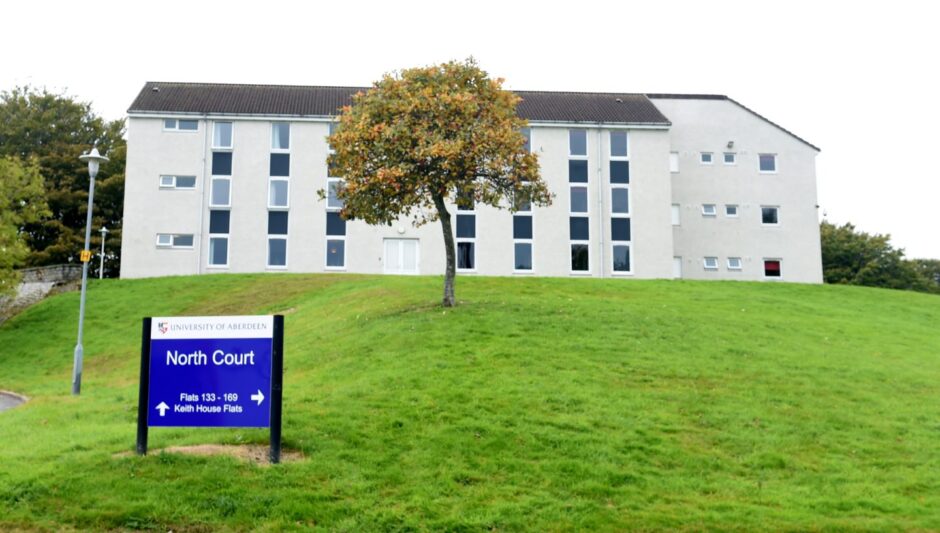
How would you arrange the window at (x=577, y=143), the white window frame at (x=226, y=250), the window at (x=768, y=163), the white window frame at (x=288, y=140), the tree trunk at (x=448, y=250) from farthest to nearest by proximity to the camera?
the window at (x=768, y=163) < the window at (x=577, y=143) < the white window frame at (x=288, y=140) < the white window frame at (x=226, y=250) < the tree trunk at (x=448, y=250)

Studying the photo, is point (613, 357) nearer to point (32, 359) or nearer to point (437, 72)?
point (437, 72)

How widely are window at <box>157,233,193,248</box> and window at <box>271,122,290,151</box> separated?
6983 millimetres

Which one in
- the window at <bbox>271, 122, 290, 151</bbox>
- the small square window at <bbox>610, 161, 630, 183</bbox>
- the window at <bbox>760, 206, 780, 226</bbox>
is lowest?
the window at <bbox>760, 206, 780, 226</bbox>

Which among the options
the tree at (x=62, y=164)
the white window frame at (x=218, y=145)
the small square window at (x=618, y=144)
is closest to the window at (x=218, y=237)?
the white window frame at (x=218, y=145)

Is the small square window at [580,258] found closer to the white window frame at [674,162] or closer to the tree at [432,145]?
the white window frame at [674,162]

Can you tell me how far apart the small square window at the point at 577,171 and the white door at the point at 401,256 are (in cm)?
956

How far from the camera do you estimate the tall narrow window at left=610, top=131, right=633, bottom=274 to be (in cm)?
4581

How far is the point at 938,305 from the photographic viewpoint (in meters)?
34.9

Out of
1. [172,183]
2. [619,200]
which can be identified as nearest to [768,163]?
[619,200]

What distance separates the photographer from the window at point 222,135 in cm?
4534

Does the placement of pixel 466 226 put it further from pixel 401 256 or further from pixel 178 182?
pixel 178 182

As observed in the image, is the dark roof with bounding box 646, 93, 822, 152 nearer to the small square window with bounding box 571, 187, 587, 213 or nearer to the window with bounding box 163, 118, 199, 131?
the small square window with bounding box 571, 187, 587, 213

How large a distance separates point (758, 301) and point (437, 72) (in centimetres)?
1502

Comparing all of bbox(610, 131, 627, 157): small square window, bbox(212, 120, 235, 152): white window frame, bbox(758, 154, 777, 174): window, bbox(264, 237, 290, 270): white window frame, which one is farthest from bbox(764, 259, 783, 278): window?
bbox(212, 120, 235, 152): white window frame
